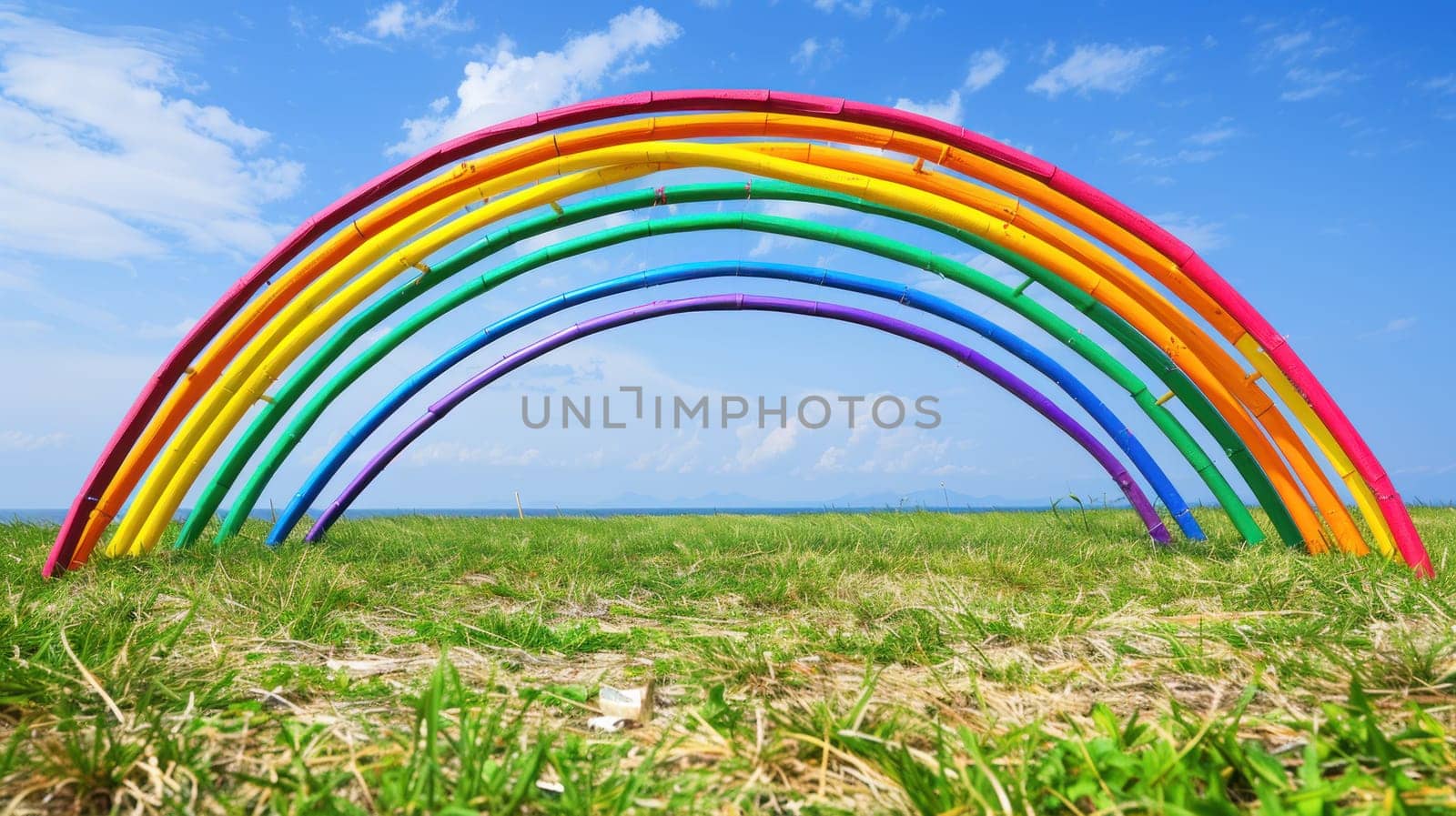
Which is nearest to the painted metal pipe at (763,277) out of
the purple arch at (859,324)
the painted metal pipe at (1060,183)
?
the purple arch at (859,324)

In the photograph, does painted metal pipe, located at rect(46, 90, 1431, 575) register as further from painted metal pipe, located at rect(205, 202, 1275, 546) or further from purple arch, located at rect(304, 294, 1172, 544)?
purple arch, located at rect(304, 294, 1172, 544)

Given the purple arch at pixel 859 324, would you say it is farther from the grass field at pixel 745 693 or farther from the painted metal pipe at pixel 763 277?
the grass field at pixel 745 693

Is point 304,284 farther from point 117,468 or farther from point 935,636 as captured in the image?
point 935,636

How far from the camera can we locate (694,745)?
5.93 feet

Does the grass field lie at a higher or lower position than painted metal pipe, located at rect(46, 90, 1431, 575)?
lower

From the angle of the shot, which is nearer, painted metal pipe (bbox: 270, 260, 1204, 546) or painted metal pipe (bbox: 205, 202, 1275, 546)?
painted metal pipe (bbox: 205, 202, 1275, 546)

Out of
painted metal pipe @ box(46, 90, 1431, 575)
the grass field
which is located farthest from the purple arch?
the grass field

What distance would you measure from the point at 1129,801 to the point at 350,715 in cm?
196

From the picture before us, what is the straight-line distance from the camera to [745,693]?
2.30 meters

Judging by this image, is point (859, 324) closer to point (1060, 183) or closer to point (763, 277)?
point (763, 277)

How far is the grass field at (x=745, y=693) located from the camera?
60.1 inches

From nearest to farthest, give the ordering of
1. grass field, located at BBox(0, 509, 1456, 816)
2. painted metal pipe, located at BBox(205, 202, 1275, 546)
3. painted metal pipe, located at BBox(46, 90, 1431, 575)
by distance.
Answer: grass field, located at BBox(0, 509, 1456, 816) < painted metal pipe, located at BBox(46, 90, 1431, 575) < painted metal pipe, located at BBox(205, 202, 1275, 546)

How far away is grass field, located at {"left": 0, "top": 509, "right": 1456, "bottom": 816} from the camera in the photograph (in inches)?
60.1

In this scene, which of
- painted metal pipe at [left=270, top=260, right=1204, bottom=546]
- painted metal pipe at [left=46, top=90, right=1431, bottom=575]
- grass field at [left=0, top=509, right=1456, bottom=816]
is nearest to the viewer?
grass field at [left=0, top=509, right=1456, bottom=816]
